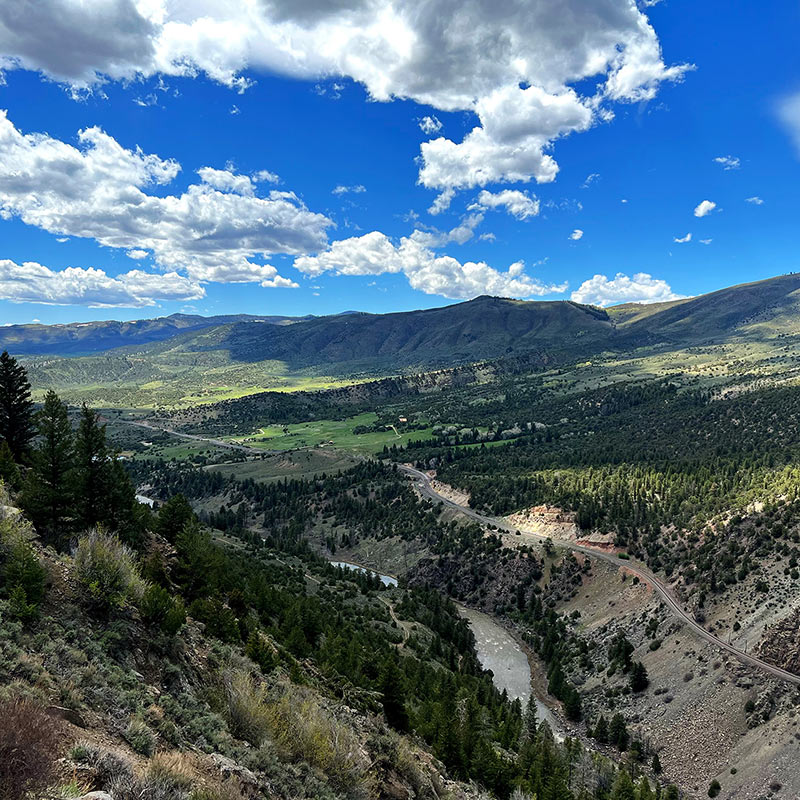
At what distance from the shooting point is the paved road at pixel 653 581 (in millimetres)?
55594

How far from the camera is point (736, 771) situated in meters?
47.2

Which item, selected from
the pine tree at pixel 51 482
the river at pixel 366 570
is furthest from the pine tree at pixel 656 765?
the river at pixel 366 570

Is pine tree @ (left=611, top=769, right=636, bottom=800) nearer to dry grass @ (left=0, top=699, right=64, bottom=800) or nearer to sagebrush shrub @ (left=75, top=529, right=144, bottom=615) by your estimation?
sagebrush shrub @ (left=75, top=529, right=144, bottom=615)

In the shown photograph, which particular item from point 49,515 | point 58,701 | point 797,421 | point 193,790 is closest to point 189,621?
point 49,515

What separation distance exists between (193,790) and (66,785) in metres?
3.26

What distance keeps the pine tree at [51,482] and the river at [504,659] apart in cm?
6133

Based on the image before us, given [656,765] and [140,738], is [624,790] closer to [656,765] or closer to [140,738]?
[656,765]

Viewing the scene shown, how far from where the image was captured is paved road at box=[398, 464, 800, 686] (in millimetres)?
55594

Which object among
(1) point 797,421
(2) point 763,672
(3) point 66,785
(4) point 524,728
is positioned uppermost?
(3) point 66,785

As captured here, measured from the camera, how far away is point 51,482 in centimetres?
3150

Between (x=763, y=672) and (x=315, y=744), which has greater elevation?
(x=315, y=744)

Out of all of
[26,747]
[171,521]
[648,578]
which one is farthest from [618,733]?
[26,747]

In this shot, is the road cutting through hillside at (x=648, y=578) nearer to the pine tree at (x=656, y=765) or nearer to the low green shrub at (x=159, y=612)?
the pine tree at (x=656, y=765)

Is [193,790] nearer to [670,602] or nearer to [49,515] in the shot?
[49,515]
